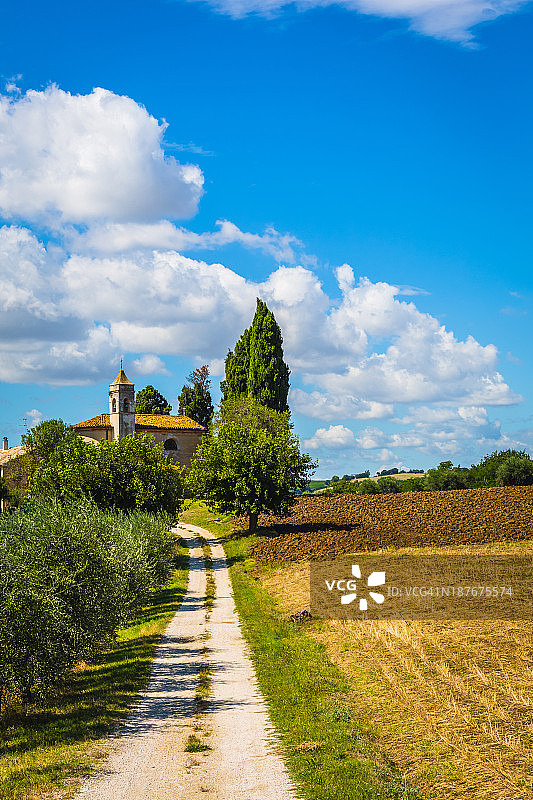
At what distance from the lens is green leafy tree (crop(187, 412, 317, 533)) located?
42.2 meters

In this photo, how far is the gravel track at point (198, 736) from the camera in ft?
30.2

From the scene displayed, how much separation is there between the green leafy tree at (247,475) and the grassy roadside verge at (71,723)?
21209mm

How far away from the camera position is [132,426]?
71.6 meters

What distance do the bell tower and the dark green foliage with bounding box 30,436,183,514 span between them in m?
32.4

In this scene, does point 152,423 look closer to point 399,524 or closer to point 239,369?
point 239,369

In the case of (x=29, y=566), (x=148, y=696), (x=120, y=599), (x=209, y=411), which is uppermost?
(x=209, y=411)

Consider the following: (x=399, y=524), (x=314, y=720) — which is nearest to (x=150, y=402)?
(x=399, y=524)

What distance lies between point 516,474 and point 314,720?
4336 centimetres

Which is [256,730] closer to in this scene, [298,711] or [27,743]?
[298,711]

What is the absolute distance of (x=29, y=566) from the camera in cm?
1478

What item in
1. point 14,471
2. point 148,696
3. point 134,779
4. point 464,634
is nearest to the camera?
point 134,779

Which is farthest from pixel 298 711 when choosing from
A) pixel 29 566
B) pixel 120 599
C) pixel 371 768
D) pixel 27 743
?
pixel 120 599

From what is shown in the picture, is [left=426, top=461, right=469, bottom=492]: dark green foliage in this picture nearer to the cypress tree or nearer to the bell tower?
the cypress tree

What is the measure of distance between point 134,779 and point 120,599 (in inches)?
379
